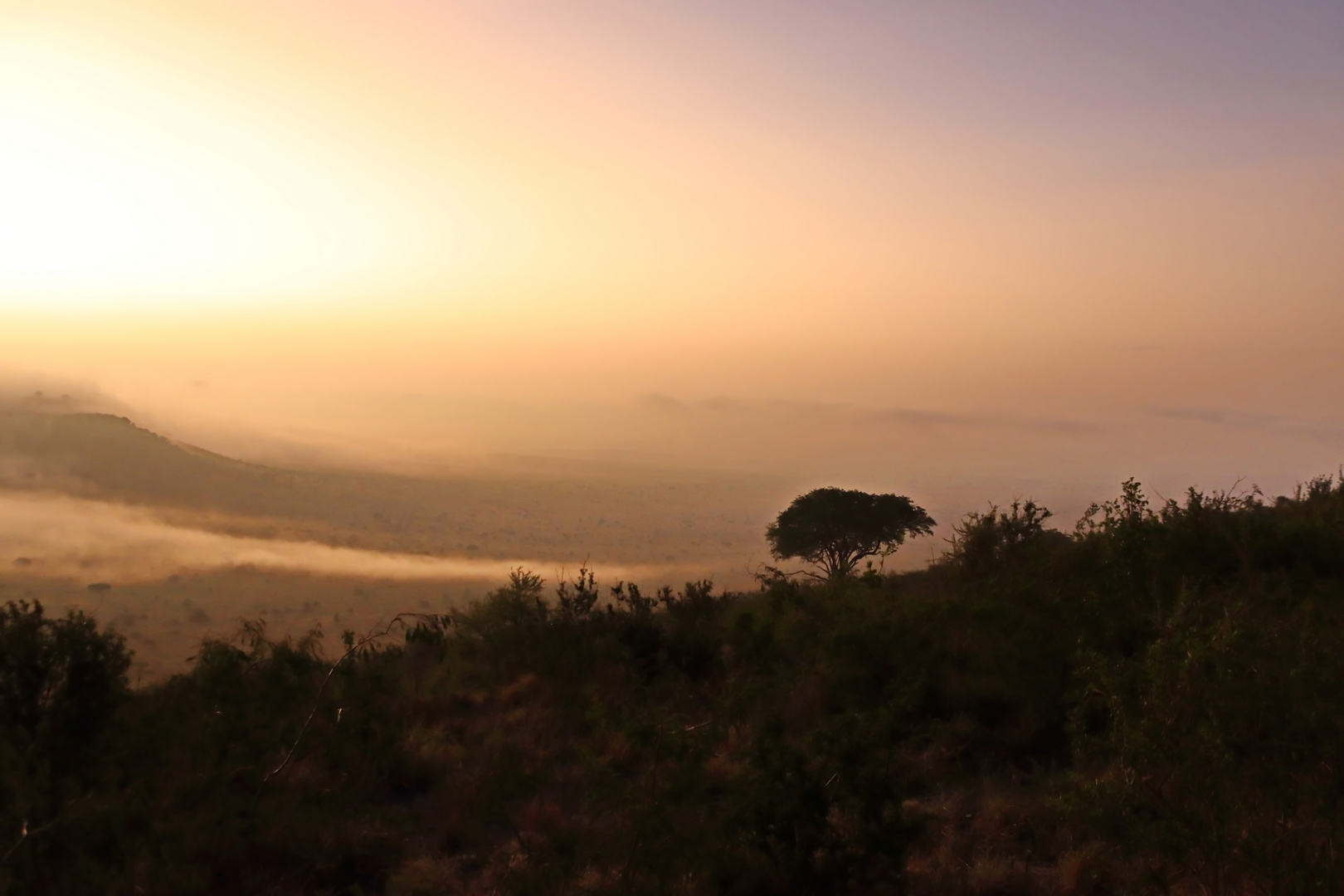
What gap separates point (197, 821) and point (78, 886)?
141cm

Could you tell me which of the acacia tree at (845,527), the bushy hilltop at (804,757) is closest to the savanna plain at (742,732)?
the bushy hilltop at (804,757)

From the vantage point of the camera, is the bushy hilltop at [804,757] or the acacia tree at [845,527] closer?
the bushy hilltop at [804,757]

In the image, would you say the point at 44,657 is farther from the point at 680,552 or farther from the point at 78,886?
the point at 680,552

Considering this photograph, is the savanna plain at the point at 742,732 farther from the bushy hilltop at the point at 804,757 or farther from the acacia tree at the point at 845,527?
the acacia tree at the point at 845,527

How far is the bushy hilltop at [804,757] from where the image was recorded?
20.2 ft

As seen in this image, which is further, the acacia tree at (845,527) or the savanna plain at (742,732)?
the acacia tree at (845,527)

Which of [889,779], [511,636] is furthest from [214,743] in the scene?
[511,636]

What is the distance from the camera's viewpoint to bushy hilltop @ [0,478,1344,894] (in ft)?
20.2

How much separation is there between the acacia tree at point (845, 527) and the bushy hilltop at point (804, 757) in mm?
23489

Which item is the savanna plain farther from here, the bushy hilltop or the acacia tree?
the acacia tree

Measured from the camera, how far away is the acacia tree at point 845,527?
124 feet

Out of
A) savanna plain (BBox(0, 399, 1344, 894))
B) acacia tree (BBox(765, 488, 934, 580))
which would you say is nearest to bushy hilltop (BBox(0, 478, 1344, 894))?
savanna plain (BBox(0, 399, 1344, 894))

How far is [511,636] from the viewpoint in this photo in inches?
656

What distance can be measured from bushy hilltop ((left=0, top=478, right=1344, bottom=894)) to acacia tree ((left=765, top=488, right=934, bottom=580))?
23.5 meters
